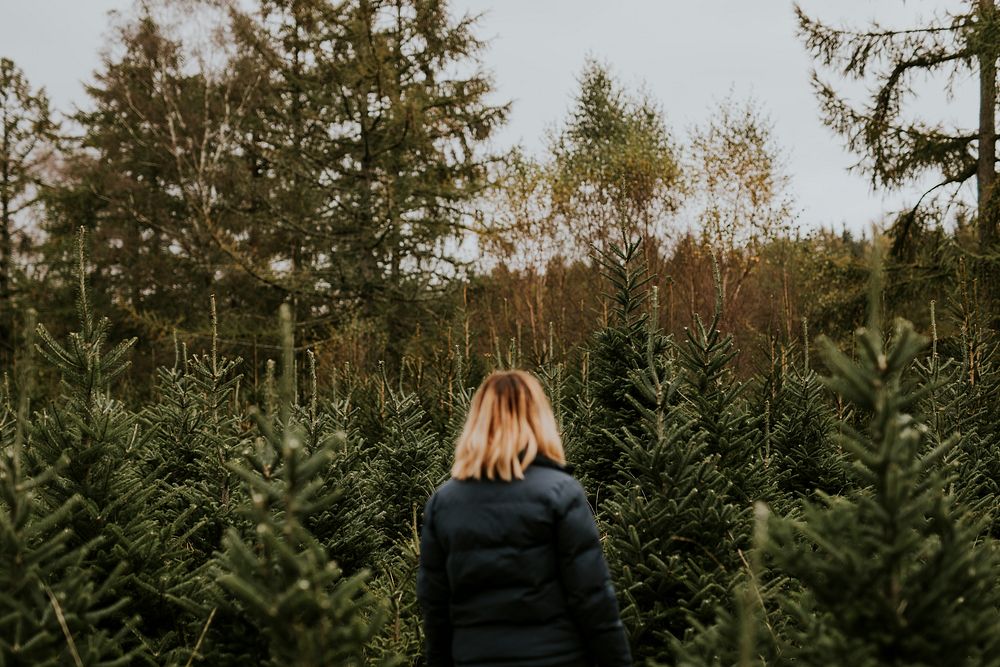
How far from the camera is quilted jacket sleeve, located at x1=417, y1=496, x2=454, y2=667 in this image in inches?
127

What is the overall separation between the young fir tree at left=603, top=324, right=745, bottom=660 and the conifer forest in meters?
0.03

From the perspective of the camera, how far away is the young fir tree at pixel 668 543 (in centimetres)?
463

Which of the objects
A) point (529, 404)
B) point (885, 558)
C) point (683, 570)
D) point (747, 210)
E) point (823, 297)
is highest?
point (747, 210)

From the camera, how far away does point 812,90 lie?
51.2 feet

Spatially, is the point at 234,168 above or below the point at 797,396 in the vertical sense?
above

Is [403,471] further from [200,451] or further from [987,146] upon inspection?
[987,146]

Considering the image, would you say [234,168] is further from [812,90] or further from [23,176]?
[812,90]

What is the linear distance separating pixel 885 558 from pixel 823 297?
16.2 m

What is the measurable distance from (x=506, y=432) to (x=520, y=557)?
0.50 metres

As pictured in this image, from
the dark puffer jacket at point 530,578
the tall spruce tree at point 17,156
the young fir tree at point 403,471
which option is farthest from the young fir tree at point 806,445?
the tall spruce tree at point 17,156

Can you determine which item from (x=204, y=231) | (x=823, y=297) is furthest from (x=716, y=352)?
(x=204, y=231)

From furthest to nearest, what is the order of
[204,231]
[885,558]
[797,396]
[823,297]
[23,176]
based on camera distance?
[23,176] < [204,231] < [823,297] < [797,396] < [885,558]

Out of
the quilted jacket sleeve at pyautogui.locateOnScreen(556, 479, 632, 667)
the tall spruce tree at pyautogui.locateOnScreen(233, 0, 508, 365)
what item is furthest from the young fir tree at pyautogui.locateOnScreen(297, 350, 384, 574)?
the tall spruce tree at pyautogui.locateOnScreen(233, 0, 508, 365)

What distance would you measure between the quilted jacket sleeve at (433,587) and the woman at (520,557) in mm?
64
